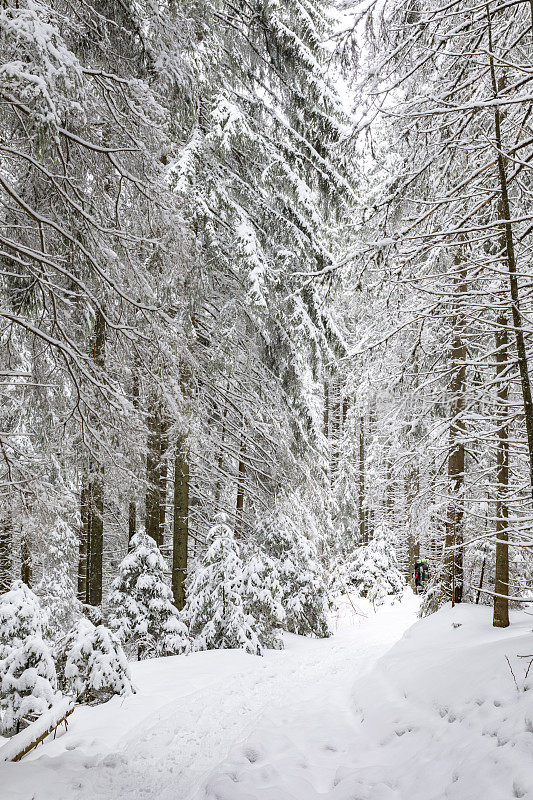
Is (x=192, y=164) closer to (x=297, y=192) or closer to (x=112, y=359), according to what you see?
(x=297, y=192)

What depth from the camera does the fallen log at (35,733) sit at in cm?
420

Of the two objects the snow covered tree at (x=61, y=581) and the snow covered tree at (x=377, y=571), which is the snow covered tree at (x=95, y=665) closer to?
the snow covered tree at (x=61, y=581)

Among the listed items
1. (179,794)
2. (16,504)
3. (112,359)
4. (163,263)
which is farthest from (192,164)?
(179,794)

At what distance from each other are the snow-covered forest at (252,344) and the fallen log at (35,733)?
0.08 ft

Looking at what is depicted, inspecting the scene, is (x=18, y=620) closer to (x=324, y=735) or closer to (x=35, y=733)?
(x=35, y=733)

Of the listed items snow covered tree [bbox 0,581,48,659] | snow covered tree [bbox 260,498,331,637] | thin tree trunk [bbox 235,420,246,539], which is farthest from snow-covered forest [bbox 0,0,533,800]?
snow covered tree [bbox 260,498,331,637]

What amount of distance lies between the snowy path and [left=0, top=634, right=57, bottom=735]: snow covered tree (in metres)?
0.38

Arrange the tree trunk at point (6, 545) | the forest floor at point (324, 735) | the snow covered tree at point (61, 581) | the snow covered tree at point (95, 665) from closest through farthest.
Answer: the forest floor at point (324, 735)
the tree trunk at point (6, 545)
the snow covered tree at point (95, 665)
the snow covered tree at point (61, 581)

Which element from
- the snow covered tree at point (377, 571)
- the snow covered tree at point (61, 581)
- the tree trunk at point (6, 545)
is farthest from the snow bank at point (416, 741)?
the snow covered tree at point (377, 571)

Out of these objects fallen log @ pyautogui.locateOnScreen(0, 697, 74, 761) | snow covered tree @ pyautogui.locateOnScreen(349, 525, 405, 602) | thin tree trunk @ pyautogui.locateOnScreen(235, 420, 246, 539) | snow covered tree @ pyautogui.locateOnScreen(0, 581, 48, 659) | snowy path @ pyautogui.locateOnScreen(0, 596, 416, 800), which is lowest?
snow covered tree @ pyautogui.locateOnScreen(349, 525, 405, 602)

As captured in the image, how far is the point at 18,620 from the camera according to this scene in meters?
5.30

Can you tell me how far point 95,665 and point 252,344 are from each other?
16.9 ft

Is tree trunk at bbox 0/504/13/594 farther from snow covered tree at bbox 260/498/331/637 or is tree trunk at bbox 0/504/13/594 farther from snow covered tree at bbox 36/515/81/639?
snow covered tree at bbox 260/498/331/637

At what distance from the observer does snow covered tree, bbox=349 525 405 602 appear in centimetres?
1956
